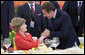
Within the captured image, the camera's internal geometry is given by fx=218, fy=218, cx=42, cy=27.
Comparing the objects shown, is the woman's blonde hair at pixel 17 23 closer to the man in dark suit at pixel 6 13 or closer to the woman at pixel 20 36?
the woman at pixel 20 36

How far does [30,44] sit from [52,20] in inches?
22.4

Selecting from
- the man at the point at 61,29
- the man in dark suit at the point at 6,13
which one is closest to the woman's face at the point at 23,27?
the man at the point at 61,29

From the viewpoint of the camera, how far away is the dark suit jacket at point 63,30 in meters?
3.04

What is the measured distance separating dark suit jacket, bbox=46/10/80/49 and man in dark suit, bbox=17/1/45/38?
0.96m

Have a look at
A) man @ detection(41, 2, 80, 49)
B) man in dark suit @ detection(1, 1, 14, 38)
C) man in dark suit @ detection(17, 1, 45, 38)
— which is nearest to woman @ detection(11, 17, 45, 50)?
man @ detection(41, 2, 80, 49)

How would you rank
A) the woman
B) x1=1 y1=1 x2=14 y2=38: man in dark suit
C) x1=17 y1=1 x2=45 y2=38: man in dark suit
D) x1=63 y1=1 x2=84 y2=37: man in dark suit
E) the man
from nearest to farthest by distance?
1. the woman
2. the man
3. x1=17 y1=1 x2=45 y2=38: man in dark suit
4. x1=63 y1=1 x2=84 y2=37: man in dark suit
5. x1=1 y1=1 x2=14 y2=38: man in dark suit

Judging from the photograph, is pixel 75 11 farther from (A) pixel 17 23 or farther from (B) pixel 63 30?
(A) pixel 17 23

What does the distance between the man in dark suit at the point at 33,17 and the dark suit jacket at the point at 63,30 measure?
37.7 inches

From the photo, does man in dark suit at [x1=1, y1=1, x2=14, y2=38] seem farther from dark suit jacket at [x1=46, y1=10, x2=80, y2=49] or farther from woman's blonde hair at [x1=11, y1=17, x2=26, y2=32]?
woman's blonde hair at [x1=11, y1=17, x2=26, y2=32]

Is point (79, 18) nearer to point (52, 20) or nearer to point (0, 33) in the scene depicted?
point (52, 20)

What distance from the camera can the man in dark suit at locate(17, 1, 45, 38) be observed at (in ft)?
13.2

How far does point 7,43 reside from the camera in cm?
264

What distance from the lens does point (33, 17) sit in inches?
164

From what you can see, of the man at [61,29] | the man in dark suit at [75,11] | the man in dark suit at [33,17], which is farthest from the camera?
the man in dark suit at [75,11]
